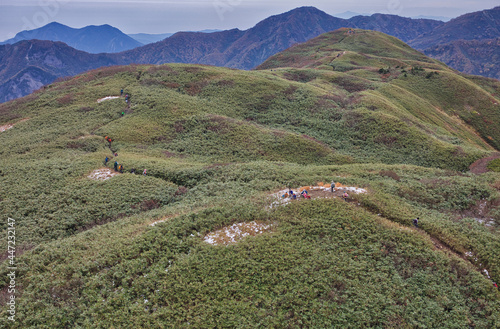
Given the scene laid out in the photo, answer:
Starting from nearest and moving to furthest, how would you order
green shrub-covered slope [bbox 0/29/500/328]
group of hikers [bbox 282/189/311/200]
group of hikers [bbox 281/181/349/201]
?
green shrub-covered slope [bbox 0/29/500/328]
group of hikers [bbox 281/181/349/201]
group of hikers [bbox 282/189/311/200]

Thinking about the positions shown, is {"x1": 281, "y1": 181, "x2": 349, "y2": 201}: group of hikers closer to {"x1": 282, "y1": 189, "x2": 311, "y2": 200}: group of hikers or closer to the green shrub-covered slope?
{"x1": 282, "y1": 189, "x2": 311, "y2": 200}: group of hikers

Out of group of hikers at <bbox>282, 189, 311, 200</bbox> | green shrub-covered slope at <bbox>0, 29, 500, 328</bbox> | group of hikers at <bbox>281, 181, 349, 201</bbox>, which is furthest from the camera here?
group of hikers at <bbox>282, 189, 311, 200</bbox>

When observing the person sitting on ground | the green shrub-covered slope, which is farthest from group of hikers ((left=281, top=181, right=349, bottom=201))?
the green shrub-covered slope

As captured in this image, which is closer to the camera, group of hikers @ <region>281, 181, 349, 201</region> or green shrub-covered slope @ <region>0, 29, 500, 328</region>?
green shrub-covered slope @ <region>0, 29, 500, 328</region>

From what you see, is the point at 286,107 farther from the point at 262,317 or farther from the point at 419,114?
the point at 262,317

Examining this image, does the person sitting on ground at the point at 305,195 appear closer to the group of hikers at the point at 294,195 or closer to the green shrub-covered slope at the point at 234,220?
the group of hikers at the point at 294,195

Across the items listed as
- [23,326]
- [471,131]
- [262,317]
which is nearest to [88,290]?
[23,326]

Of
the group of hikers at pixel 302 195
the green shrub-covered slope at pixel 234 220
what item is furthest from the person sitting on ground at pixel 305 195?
the green shrub-covered slope at pixel 234 220

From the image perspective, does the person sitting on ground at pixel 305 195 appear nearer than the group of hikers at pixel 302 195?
No
